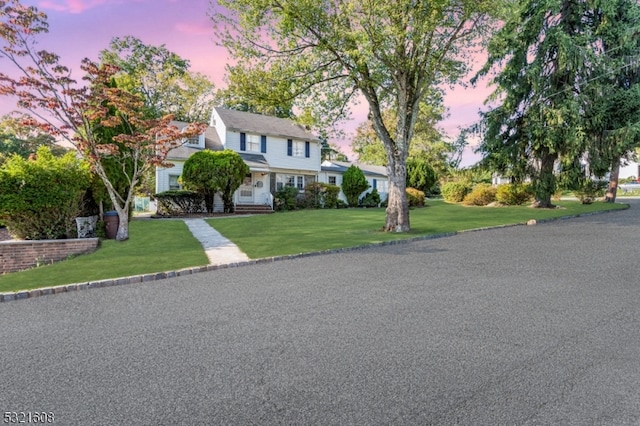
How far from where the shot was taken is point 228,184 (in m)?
21.3

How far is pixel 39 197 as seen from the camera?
10219 mm

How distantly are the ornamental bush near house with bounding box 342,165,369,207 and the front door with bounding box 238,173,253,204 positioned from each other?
7.41 m

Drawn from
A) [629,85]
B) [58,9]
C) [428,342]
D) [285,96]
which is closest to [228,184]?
[285,96]

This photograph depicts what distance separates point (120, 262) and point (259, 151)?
19.4 metres

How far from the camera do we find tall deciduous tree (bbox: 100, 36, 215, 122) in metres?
32.6

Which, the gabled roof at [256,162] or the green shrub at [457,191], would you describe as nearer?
the gabled roof at [256,162]

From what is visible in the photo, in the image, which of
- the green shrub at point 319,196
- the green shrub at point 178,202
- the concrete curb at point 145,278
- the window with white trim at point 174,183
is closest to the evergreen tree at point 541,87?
the green shrub at point 319,196

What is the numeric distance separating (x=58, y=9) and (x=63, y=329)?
10.2 m

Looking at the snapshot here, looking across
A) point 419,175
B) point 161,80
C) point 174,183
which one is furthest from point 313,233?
point 161,80

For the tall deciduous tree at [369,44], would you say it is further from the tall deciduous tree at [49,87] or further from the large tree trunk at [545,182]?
the large tree trunk at [545,182]

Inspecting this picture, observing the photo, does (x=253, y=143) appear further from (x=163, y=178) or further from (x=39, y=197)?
(x=39, y=197)

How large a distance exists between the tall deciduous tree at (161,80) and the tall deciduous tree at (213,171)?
13612 millimetres

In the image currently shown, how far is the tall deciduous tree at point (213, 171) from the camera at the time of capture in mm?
20391

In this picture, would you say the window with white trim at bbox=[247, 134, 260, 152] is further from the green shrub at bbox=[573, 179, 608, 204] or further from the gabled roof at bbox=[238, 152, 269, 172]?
the green shrub at bbox=[573, 179, 608, 204]
